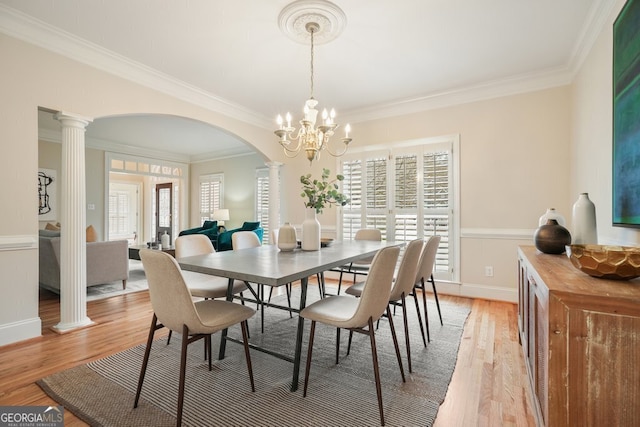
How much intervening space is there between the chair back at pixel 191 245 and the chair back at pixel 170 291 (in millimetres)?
956

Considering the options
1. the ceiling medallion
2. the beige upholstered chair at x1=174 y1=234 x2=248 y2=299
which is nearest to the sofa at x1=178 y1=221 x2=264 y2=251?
the beige upholstered chair at x1=174 y1=234 x2=248 y2=299

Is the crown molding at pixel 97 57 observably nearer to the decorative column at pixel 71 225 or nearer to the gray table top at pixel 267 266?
the decorative column at pixel 71 225

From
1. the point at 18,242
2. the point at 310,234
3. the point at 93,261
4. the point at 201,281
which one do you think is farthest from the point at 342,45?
the point at 93,261

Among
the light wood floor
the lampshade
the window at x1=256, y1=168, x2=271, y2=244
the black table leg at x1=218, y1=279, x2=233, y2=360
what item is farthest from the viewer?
the lampshade

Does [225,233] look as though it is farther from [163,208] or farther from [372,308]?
[372,308]

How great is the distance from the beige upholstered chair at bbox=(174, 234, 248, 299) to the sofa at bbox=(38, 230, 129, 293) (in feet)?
6.61

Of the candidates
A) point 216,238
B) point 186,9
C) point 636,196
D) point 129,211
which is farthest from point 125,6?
point 129,211

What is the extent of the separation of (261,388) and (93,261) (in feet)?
10.5

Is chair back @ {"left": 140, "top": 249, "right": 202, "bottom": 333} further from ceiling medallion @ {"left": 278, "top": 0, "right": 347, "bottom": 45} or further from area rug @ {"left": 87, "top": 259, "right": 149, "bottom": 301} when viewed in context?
area rug @ {"left": 87, "top": 259, "right": 149, "bottom": 301}

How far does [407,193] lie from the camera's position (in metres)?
4.16

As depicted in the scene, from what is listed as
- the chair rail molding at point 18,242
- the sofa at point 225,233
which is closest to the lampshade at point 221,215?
the sofa at point 225,233

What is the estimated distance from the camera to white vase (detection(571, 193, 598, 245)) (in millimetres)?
1692

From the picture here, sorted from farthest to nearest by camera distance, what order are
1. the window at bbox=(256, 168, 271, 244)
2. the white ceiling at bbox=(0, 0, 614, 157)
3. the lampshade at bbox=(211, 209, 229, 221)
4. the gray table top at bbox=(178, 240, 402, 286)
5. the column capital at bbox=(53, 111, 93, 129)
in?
the lampshade at bbox=(211, 209, 229, 221) → the window at bbox=(256, 168, 271, 244) → the column capital at bbox=(53, 111, 93, 129) → the white ceiling at bbox=(0, 0, 614, 157) → the gray table top at bbox=(178, 240, 402, 286)

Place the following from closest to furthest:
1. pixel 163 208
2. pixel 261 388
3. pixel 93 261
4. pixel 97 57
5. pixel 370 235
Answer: pixel 261 388 < pixel 97 57 < pixel 370 235 < pixel 93 261 < pixel 163 208
